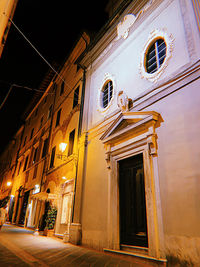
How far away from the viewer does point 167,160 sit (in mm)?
5559

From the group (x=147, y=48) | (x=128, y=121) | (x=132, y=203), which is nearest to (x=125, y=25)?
(x=147, y=48)

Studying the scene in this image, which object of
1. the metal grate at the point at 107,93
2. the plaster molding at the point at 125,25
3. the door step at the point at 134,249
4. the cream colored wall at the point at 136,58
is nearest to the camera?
the door step at the point at 134,249

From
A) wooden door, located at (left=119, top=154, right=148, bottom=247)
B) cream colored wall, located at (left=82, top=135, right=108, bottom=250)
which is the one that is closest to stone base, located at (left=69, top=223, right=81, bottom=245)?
cream colored wall, located at (left=82, top=135, right=108, bottom=250)

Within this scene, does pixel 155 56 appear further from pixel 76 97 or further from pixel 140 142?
pixel 76 97

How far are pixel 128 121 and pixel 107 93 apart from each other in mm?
3150

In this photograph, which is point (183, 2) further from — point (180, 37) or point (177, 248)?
point (177, 248)

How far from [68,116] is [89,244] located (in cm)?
778

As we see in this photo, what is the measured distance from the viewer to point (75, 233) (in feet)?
27.5

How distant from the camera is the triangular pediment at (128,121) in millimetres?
6191

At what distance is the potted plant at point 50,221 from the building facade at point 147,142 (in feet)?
11.4

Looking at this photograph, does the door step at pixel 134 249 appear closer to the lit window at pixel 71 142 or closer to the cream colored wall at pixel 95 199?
the cream colored wall at pixel 95 199

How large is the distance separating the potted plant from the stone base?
3.13 meters

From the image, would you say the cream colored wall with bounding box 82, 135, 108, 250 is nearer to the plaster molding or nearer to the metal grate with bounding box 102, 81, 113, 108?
the metal grate with bounding box 102, 81, 113, 108

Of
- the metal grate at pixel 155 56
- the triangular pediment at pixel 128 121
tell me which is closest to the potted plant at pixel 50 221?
the triangular pediment at pixel 128 121
